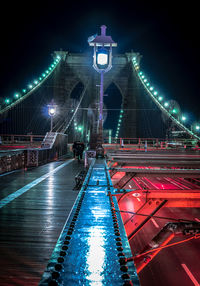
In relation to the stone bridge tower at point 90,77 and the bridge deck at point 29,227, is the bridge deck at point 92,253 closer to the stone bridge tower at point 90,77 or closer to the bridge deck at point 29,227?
the bridge deck at point 29,227

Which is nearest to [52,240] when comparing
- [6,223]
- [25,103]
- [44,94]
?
[6,223]

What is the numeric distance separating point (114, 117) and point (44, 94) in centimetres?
5494

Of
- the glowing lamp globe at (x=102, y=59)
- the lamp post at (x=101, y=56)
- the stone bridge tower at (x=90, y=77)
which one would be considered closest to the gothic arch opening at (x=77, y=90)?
the stone bridge tower at (x=90, y=77)

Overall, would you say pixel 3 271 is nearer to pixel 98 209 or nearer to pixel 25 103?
pixel 98 209

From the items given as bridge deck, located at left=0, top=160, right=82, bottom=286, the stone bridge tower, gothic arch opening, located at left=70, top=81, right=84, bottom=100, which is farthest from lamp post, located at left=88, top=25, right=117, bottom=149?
gothic arch opening, located at left=70, top=81, right=84, bottom=100

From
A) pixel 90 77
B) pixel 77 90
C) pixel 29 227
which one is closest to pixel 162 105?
pixel 90 77

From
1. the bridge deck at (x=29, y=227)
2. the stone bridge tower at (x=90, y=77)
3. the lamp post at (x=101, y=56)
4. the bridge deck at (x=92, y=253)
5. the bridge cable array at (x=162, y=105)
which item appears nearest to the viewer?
the bridge deck at (x=92, y=253)

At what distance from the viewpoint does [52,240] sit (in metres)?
2.72

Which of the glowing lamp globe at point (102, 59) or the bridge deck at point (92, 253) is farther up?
the glowing lamp globe at point (102, 59)

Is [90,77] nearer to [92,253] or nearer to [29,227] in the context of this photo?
[29,227]

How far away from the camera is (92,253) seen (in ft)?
6.27

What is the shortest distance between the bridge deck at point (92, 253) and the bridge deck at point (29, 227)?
1.39ft

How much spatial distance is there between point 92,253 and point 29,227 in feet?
5.42

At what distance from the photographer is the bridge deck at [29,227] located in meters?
2.08
